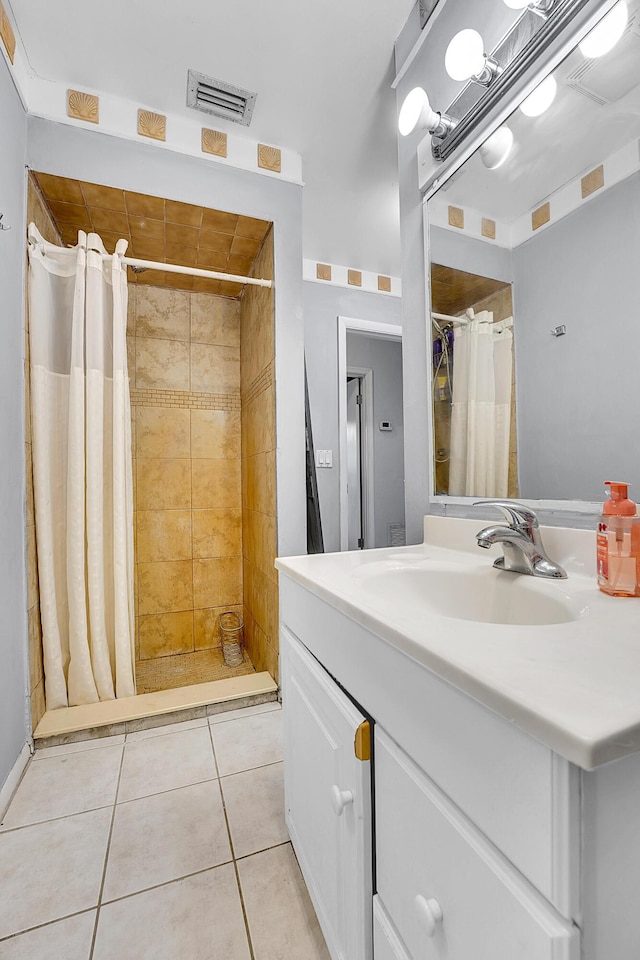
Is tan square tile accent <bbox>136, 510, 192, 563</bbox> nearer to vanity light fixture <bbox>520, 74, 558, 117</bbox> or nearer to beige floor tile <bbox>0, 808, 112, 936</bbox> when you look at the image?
beige floor tile <bbox>0, 808, 112, 936</bbox>

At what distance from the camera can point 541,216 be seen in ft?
3.20

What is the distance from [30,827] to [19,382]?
4.43 ft

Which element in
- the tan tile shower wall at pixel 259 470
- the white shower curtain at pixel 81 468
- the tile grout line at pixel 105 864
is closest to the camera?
the tile grout line at pixel 105 864

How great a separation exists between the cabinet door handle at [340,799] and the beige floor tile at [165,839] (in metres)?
0.61

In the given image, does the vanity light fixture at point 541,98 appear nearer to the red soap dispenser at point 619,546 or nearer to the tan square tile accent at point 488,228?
the tan square tile accent at point 488,228

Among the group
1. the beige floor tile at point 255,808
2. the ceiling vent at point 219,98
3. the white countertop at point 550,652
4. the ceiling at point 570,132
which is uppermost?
the ceiling vent at point 219,98

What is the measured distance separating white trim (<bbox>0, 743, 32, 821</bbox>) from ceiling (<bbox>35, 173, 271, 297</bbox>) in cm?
203

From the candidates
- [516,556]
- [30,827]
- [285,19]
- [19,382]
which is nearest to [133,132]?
[285,19]

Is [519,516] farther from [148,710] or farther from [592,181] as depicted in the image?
[148,710]

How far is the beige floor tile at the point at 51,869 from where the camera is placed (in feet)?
3.17

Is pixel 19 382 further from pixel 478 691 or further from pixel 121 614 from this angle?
pixel 478 691

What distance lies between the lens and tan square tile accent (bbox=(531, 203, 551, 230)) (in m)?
0.96

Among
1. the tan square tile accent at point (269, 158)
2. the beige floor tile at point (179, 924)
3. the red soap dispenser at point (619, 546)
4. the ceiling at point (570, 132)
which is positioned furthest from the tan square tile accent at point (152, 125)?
the beige floor tile at point (179, 924)

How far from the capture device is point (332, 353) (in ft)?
9.43
